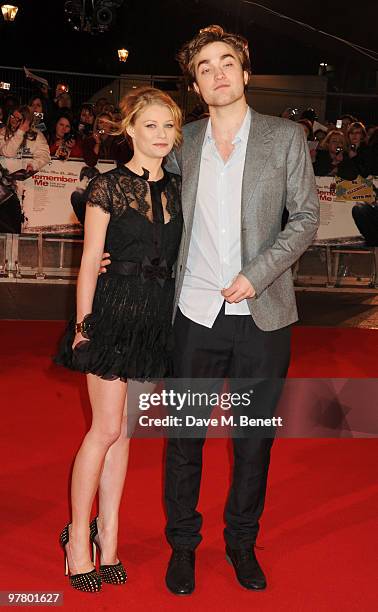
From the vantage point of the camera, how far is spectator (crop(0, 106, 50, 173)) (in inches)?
372

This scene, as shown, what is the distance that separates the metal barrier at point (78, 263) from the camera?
10.0 meters

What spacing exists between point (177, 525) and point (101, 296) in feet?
2.86

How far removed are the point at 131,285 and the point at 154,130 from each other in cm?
52

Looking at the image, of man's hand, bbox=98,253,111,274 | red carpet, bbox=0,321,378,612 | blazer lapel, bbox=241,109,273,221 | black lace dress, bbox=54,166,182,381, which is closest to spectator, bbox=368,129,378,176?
red carpet, bbox=0,321,378,612

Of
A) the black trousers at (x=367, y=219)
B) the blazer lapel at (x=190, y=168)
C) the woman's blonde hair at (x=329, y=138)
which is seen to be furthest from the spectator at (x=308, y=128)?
the blazer lapel at (x=190, y=168)

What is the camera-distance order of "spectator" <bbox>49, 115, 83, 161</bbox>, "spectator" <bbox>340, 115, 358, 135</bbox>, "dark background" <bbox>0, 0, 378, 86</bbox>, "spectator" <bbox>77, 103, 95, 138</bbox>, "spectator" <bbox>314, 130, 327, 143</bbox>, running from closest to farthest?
A: "spectator" <bbox>49, 115, 83, 161</bbox> → "spectator" <bbox>77, 103, 95, 138</bbox> → "spectator" <bbox>314, 130, 327, 143</bbox> → "spectator" <bbox>340, 115, 358, 135</bbox> → "dark background" <bbox>0, 0, 378, 86</bbox>

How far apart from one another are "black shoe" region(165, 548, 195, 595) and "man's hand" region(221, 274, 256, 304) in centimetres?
93

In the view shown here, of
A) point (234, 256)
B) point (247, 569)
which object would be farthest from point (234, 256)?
point (247, 569)

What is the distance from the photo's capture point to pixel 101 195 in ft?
9.30

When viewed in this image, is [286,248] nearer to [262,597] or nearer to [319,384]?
[262,597]

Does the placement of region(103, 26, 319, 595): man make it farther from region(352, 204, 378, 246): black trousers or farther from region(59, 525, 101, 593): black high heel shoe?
region(352, 204, 378, 246): black trousers

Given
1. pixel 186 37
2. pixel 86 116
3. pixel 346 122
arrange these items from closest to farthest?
pixel 86 116, pixel 346 122, pixel 186 37

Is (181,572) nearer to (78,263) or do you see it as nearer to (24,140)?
(24,140)

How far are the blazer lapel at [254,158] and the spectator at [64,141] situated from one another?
23.1 ft
